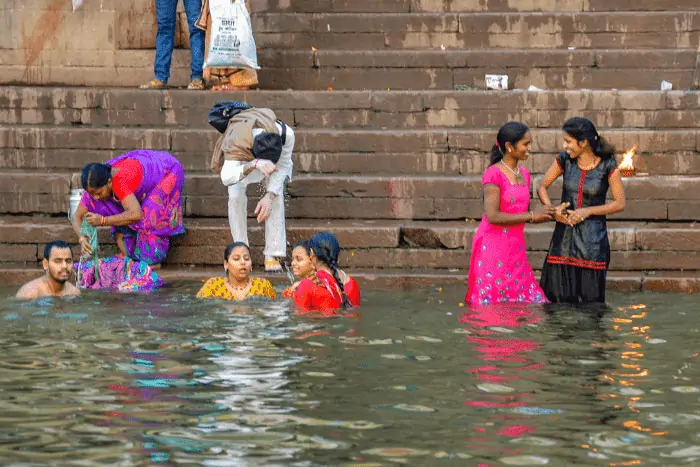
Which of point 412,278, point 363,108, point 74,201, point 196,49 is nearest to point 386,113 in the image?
point 363,108

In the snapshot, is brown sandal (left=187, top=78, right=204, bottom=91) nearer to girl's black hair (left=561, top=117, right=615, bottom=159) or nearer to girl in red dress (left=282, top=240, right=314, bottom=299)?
girl in red dress (left=282, top=240, right=314, bottom=299)

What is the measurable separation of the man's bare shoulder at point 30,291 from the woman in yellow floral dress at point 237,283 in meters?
1.18

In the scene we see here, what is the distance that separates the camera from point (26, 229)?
1037cm

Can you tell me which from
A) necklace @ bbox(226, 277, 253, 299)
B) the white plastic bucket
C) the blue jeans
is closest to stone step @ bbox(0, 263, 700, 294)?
the white plastic bucket

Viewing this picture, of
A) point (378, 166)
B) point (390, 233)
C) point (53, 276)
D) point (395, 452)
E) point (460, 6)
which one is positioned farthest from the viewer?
point (460, 6)

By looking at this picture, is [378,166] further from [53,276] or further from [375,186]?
[53,276]

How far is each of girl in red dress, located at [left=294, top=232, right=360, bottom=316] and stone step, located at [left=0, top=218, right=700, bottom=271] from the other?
76.5 inches

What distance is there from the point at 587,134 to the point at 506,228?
0.82 m

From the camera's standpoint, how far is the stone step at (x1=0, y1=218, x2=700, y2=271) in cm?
980

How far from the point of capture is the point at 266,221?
9.84m

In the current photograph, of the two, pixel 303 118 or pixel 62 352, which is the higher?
pixel 303 118

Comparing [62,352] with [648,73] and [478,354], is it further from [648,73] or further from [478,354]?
[648,73]

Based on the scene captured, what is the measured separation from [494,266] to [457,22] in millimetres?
4962

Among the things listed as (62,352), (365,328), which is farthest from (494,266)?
(62,352)
